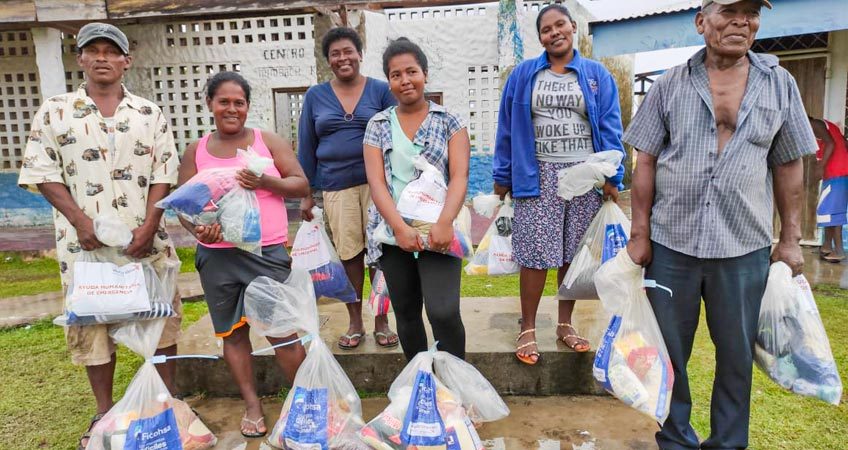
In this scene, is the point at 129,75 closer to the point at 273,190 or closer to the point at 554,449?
the point at 273,190

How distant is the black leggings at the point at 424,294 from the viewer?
7.68 ft

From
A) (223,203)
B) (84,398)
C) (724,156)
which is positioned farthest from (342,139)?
(84,398)

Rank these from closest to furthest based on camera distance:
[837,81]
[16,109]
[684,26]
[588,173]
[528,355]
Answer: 1. [588,173]
2. [528,355]
3. [684,26]
4. [837,81]
5. [16,109]

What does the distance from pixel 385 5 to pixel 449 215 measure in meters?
5.21

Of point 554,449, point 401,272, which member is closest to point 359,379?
point 401,272

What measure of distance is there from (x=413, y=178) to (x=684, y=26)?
436 cm

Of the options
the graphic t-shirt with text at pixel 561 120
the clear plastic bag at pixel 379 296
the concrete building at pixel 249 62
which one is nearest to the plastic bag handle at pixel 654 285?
the graphic t-shirt with text at pixel 561 120

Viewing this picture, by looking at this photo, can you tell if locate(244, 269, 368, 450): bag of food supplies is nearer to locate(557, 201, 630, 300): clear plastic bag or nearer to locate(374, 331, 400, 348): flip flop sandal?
locate(374, 331, 400, 348): flip flop sandal

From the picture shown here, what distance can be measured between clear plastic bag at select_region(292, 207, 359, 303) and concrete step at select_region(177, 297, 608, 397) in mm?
354

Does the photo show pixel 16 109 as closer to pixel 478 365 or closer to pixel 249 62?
pixel 249 62

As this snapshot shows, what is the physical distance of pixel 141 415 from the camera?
7.39 feet

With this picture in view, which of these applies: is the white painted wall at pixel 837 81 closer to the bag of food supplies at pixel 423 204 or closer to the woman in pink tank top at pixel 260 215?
the bag of food supplies at pixel 423 204

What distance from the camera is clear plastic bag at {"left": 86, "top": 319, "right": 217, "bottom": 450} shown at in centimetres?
223

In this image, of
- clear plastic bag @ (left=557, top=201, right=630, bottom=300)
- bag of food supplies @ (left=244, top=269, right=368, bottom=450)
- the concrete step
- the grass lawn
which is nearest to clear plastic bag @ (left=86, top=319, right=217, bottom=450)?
bag of food supplies @ (left=244, top=269, right=368, bottom=450)
